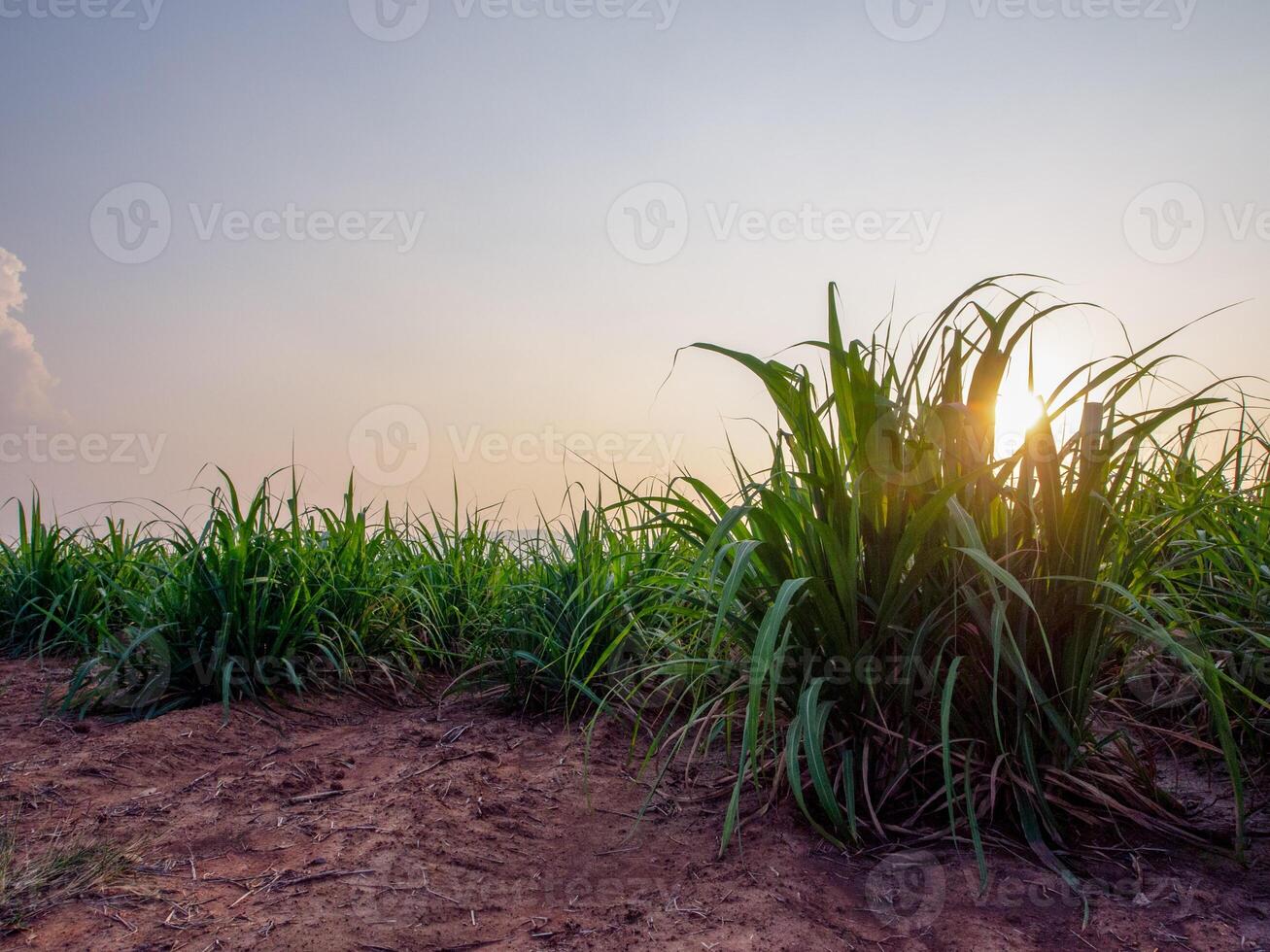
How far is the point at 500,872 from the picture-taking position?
1.75 meters

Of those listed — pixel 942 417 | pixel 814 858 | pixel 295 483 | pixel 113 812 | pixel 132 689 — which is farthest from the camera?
pixel 295 483

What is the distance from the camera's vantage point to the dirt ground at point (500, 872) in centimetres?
146

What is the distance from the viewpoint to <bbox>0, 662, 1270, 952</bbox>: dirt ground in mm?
1462

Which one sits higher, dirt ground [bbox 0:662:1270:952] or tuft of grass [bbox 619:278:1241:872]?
tuft of grass [bbox 619:278:1241:872]

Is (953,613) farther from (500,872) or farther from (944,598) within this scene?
(500,872)

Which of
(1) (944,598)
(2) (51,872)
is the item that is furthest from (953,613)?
(2) (51,872)

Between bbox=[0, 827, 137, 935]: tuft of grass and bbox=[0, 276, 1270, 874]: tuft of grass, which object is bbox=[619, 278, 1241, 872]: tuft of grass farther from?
bbox=[0, 827, 137, 935]: tuft of grass

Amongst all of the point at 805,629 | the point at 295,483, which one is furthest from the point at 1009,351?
the point at 295,483

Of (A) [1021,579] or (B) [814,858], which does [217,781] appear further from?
(A) [1021,579]

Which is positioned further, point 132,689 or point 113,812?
point 132,689

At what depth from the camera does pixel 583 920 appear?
151 centimetres

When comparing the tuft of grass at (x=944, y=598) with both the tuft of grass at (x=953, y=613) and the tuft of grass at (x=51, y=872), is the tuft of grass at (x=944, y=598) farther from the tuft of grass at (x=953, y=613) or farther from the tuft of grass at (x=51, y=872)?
the tuft of grass at (x=51, y=872)

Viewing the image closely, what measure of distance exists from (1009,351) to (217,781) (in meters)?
2.31

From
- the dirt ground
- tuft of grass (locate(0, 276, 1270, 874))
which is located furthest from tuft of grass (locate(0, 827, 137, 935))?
tuft of grass (locate(0, 276, 1270, 874))
